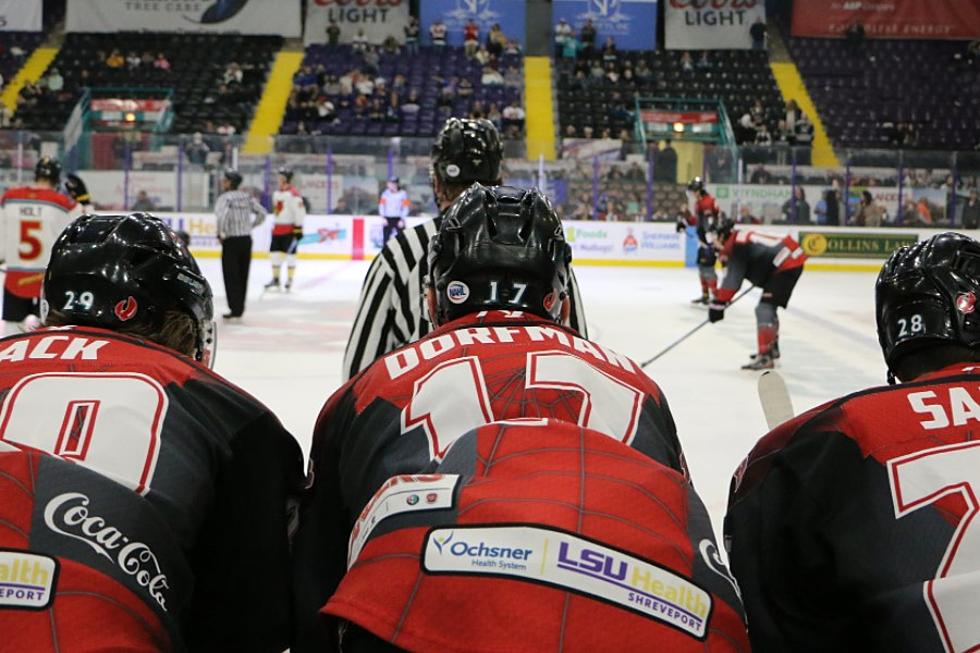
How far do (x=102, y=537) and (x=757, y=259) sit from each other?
7.03 meters

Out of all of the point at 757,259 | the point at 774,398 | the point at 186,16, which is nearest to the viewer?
the point at 774,398

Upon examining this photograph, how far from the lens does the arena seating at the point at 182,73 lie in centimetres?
2153

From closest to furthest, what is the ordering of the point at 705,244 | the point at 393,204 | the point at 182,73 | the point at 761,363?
the point at 761,363 → the point at 705,244 → the point at 393,204 → the point at 182,73

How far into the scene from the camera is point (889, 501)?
1.16m

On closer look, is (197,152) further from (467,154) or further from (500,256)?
(500,256)

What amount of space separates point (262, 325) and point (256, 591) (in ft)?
25.9

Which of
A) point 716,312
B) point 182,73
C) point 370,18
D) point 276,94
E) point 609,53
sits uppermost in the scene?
point 370,18

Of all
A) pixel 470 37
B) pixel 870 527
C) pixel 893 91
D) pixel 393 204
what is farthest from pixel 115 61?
pixel 870 527

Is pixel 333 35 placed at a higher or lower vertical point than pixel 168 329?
higher

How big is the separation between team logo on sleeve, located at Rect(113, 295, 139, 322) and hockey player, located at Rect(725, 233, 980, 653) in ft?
2.80

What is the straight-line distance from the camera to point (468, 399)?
1.19 metres

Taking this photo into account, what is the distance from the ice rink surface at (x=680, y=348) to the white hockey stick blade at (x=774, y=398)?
1164 millimetres

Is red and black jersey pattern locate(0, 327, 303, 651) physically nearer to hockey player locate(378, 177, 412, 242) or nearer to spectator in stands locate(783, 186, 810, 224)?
hockey player locate(378, 177, 412, 242)

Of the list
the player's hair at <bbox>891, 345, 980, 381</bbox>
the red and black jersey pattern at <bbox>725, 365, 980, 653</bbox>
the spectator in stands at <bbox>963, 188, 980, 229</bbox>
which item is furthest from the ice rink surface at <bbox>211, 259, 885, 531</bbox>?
the spectator in stands at <bbox>963, 188, 980, 229</bbox>
